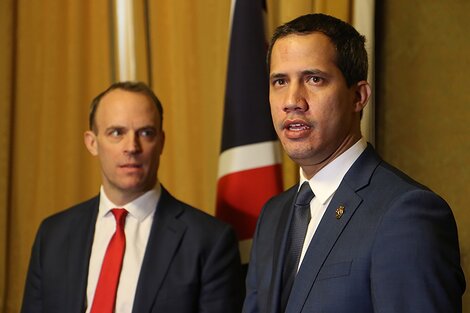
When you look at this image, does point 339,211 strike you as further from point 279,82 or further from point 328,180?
point 279,82

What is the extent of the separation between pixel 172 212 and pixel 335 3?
3.37 ft

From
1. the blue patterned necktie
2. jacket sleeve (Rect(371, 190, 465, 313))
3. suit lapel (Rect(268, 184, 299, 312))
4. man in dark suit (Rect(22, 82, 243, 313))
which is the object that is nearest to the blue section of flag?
man in dark suit (Rect(22, 82, 243, 313))

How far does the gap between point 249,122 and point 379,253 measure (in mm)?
1488

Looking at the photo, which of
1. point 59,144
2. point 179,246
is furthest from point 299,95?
point 59,144

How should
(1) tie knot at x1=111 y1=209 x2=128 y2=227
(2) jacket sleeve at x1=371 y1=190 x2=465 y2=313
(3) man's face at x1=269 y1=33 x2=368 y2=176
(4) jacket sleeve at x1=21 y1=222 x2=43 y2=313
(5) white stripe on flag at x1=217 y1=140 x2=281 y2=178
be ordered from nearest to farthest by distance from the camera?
1. (2) jacket sleeve at x1=371 y1=190 x2=465 y2=313
2. (3) man's face at x1=269 y1=33 x2=368 y2=176
3. (1) tie knot at x1=111 y1=209 x2=128 y2=227
4. (4) jacket sleeve at x1=21 y1=222 x2=43 y2=313
5. (5) white stripe on flag at x1=217 y1=140 x2=281 y2=178

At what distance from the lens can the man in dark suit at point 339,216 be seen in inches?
67.1

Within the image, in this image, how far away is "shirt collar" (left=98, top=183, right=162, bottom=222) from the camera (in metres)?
2.95

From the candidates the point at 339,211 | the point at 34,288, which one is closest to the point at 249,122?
the point at 34,288

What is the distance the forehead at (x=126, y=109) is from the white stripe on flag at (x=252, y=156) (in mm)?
362

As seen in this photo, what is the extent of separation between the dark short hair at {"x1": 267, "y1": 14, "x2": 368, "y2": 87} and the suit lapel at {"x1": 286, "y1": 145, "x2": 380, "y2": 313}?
0.26m

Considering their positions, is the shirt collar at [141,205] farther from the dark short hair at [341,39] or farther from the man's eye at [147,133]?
the dark short hair at [341,39]

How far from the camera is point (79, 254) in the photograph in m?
2.95

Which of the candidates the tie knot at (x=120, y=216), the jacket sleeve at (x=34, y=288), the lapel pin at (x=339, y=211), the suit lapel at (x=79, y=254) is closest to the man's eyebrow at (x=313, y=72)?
the lapel pin at (x=339, y=211)

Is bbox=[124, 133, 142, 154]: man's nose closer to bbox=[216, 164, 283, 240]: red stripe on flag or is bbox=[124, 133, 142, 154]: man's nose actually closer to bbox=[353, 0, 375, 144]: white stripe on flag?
bbox=[216, 164, 283, 240]: red stripe on flag
